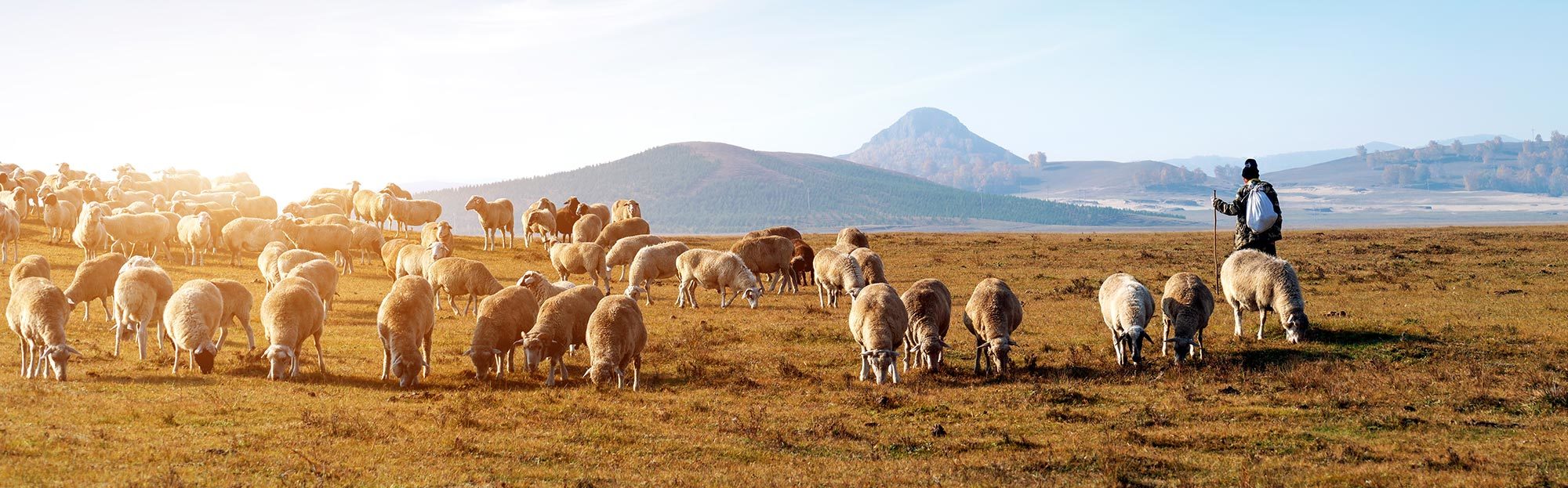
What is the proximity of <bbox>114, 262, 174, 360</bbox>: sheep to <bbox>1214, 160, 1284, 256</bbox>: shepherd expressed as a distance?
20.4 meters

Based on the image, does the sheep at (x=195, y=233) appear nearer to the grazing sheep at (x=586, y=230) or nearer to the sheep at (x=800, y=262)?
the grazing sheep at (x=586, y=230)

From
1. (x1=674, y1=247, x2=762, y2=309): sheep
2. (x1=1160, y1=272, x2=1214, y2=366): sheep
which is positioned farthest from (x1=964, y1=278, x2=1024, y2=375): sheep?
(x1=674, y1=247, x2=762, y2=309): sheep

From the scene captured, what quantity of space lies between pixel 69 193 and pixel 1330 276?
47.5m

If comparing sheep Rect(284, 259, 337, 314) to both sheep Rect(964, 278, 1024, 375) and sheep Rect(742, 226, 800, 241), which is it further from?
sheep Rect(742, 226, 800, 241)

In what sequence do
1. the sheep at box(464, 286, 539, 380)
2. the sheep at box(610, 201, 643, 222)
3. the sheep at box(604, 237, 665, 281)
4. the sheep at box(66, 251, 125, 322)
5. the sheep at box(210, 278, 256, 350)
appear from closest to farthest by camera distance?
the sheep at box(464, 286, 539, 380)
the sheep at box(210, 278, 256, 350)
the sheep at box(66, 251, 125, 322)
the sheep at box(604, 237, 665, 281)
the sheep at box(610, 201, 643, 222)

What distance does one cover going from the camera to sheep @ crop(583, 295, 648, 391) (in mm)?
16516

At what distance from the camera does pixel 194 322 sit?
56.7ft

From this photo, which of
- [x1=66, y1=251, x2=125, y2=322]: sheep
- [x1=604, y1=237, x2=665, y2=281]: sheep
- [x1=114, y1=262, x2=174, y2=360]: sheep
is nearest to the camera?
[x1=114, y1=262, x2=174, y2=360]: sheep

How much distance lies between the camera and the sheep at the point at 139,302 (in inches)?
742

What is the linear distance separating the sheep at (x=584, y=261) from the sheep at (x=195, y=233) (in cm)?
1238

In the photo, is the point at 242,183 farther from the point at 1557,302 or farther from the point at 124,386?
the point at 1557,302

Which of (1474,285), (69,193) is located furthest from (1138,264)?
(69,193)

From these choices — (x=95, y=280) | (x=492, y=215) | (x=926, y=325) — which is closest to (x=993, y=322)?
(x=926, y=325)

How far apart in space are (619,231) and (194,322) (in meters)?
21.8
